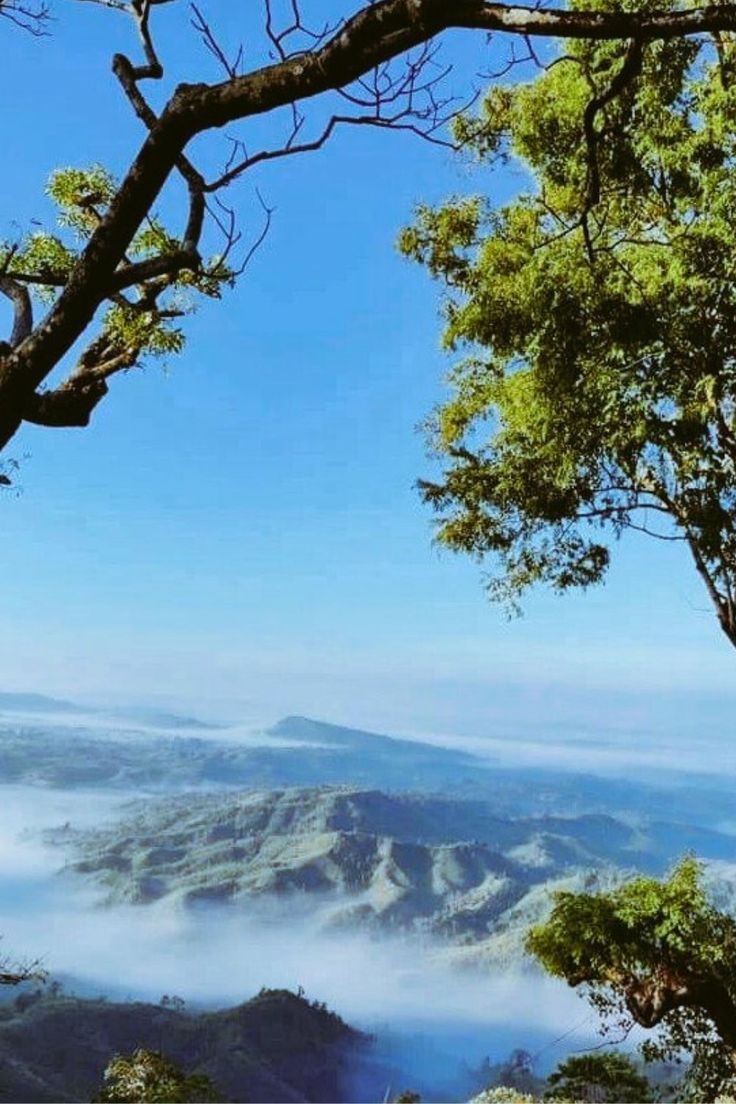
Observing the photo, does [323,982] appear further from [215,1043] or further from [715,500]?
[715,500]

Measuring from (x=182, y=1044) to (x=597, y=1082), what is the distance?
61591 mm

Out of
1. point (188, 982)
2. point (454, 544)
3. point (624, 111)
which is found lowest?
point (188, 982)

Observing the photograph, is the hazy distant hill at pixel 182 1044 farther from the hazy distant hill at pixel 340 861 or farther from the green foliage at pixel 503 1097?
the hazy distant hill at pixel 340 861

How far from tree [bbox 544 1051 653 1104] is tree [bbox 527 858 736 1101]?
1620 mm

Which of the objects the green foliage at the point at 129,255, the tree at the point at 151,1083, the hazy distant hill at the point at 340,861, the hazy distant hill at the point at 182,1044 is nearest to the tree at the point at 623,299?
the green foliage at the point at 129,255

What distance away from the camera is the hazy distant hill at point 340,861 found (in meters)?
134

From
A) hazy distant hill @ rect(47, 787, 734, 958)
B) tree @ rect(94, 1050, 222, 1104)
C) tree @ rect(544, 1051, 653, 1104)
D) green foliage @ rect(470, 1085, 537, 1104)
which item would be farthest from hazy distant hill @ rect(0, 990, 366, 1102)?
hazy distant hill @ rect(47, 787, 734, 958)

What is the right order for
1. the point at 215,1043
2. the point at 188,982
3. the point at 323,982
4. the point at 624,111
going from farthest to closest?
the point at 323,982 < the point at 188,982 < the point at 215,1043 < the point at 624,111

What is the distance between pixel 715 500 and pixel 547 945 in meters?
3.23

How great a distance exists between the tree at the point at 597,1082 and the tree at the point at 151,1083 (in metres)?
3.27

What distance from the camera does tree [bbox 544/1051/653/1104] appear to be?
7.74 meters

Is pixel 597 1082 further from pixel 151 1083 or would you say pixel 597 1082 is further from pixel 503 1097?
pixel 151 1083

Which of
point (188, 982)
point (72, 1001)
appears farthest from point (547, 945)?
point (188, 982)

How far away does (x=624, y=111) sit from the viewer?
538cm
